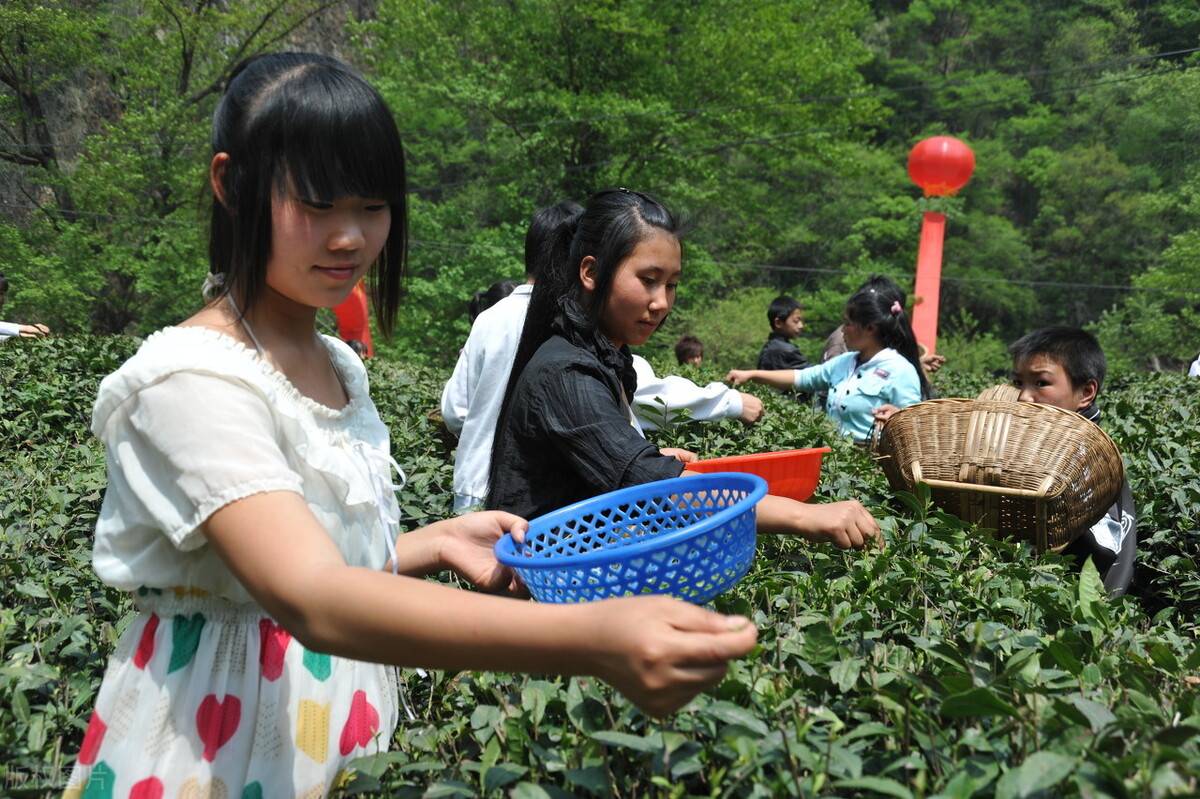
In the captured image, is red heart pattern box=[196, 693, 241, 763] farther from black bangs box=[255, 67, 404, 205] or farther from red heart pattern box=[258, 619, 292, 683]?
black bangs box=[255, 67, 404, 205]

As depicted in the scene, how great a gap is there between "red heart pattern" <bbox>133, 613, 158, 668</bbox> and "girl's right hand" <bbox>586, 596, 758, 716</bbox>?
658mm

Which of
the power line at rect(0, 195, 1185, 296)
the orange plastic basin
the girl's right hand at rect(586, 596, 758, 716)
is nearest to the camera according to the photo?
the girl's right hand at rect(586, 596, 758, 716)

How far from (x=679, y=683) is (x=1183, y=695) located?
Answer: 0.83 m

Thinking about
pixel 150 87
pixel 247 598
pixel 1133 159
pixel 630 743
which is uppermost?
pixel 247 598

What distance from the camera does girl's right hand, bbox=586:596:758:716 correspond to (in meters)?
0.96

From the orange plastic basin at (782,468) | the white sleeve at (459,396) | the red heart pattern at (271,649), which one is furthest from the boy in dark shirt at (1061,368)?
the red heart pattern at (271,649)

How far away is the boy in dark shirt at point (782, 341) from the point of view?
8.45 meters

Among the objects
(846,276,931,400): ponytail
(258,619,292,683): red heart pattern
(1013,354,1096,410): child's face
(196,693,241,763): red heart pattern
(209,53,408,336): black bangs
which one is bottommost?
(846,276,931,400): ponytail

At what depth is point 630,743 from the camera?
48.5 inches

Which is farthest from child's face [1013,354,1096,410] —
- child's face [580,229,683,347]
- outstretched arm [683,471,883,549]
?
outstretched arm [683,471,883,549]

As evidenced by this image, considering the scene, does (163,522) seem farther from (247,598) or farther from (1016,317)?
(1016,317)

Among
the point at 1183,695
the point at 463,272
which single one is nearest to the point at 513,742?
the point at 1183,695

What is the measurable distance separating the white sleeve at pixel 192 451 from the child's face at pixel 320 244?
0.60 ft

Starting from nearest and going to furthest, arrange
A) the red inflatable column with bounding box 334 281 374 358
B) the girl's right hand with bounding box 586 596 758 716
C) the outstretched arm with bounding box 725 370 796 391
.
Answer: the girl's right hand with bounding box 586 596 758 716 → the outstretched arm with bounding box 725 370 796 391 → the red inflatable column with bounding box 334 281 374 358
